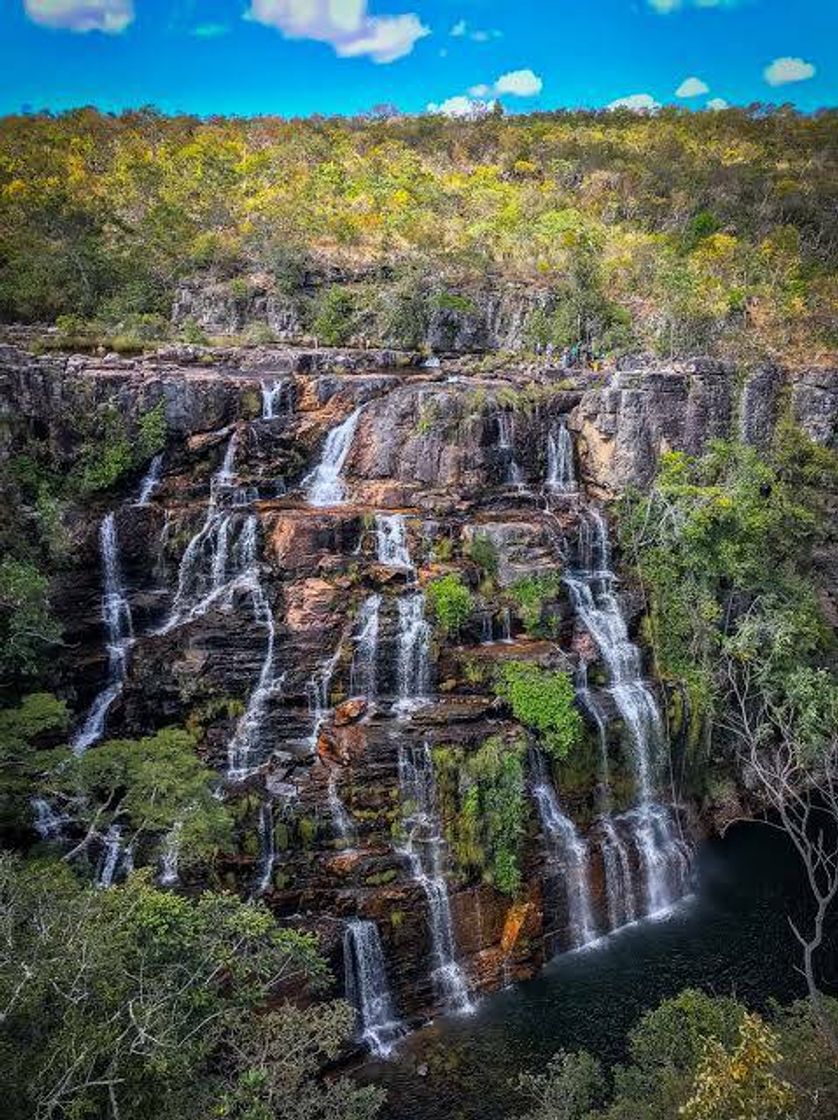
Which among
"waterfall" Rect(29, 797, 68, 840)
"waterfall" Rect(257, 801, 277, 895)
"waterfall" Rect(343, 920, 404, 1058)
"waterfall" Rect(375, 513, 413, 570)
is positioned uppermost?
"waterfall" Rect(375, 513, 413, 570)

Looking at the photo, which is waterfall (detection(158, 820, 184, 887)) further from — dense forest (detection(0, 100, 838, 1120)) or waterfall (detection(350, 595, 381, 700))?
waterfall (detection(350, 595, 381, 700))

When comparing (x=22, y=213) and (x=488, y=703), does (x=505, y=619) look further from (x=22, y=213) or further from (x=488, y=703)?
(x=22, y=213)

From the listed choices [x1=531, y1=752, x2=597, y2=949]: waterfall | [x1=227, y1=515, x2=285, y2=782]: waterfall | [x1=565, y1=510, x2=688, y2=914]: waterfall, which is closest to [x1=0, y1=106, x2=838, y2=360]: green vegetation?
[x1=227, y1=515, x2=285, y2=782]: waterfall

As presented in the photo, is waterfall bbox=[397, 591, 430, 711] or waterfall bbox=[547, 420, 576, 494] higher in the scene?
waterfall bbox=[547, 420, 576, 494]

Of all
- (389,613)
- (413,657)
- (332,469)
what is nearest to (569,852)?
(413,657)

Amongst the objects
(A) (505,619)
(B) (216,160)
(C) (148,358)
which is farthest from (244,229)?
(A) (505,619)

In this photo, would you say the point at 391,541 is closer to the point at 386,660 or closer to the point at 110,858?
the point at 386,660

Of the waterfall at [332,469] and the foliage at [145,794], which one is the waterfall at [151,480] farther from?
the foliage at [145,794]
